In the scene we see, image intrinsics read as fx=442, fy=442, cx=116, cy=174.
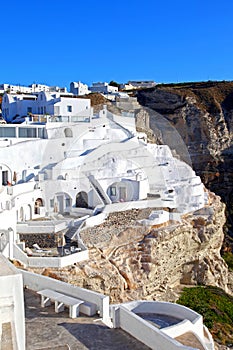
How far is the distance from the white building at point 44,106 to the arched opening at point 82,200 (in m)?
8.27

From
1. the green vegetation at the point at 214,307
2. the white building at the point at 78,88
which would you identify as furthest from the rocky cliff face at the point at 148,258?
the white building at the point at 78,88

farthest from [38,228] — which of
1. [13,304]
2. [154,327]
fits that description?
[13,304]

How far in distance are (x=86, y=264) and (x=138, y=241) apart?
3.62 metres

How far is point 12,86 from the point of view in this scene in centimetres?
5969

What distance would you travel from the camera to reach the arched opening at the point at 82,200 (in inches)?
915

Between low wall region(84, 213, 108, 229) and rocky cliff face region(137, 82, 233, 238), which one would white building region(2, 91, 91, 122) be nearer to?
rocky cliff face region(137, 82, 233, 238)

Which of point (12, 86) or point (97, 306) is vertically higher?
point (12, 86)

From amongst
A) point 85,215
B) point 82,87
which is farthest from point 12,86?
point 85,215

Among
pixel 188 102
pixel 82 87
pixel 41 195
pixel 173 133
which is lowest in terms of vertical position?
pixel 41 195

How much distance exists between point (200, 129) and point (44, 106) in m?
19.9

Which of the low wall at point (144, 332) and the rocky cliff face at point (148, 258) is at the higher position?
the low wall at point (144, 332)

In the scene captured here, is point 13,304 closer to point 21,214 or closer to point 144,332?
point 144,332

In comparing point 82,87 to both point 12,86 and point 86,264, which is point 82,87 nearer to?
point 12,86

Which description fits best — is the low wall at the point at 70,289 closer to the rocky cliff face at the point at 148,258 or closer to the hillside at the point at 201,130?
the rocky cliff face at the point at 148,258
